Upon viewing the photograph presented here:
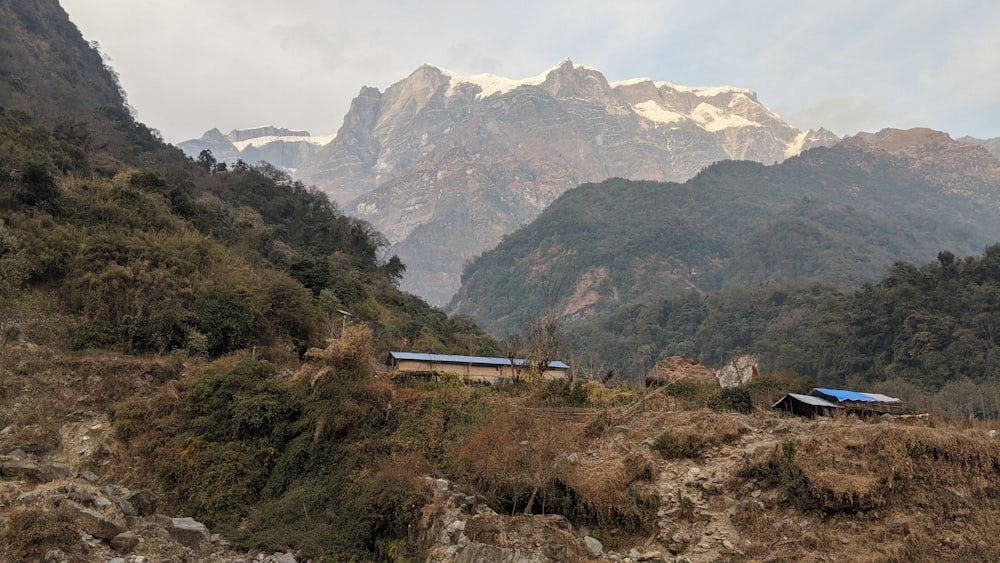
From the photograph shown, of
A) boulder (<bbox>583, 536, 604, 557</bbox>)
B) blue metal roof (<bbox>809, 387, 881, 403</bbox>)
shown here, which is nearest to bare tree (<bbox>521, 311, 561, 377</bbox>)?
boulder (<bbox>583, 536, 604, 557</bbox>)

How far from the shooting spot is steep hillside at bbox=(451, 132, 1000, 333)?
98.0 metres

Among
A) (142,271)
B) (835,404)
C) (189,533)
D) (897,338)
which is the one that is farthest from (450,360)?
(897,338)

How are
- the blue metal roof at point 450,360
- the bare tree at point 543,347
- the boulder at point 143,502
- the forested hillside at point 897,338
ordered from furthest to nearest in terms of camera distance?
1. the forested hillside at point 897,338
2. the blue metal roof at point 450,360
3. the bare tree at point 543,347
4. the boulder at point 143,502

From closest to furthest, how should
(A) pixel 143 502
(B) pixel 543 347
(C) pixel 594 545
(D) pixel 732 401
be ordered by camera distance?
(C) pixel 594 545, (A) pixel 143 502, (D) pixel 732 401, (B) pixel 543 347

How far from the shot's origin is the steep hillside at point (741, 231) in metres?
98.0

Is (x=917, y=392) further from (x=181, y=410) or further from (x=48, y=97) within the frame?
(x=48, y=97)

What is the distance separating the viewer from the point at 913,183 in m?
145

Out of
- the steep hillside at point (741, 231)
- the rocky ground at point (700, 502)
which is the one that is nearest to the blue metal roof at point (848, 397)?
the rocky ground at point (700, 502)

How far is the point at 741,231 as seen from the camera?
4606 inches

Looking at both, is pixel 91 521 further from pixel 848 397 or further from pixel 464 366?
pixel 848 397

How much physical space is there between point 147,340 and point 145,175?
12.8 m

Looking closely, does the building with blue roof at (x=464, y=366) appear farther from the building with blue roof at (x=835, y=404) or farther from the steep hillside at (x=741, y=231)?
the steep hillside at (x=741, y=231)

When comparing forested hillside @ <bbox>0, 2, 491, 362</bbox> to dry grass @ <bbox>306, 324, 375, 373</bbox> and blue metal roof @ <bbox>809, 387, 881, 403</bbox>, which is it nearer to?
dry grass @ <bbox>306, 324, 375, 373</bbox>

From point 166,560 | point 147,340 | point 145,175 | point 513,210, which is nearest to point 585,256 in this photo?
point 513,210
